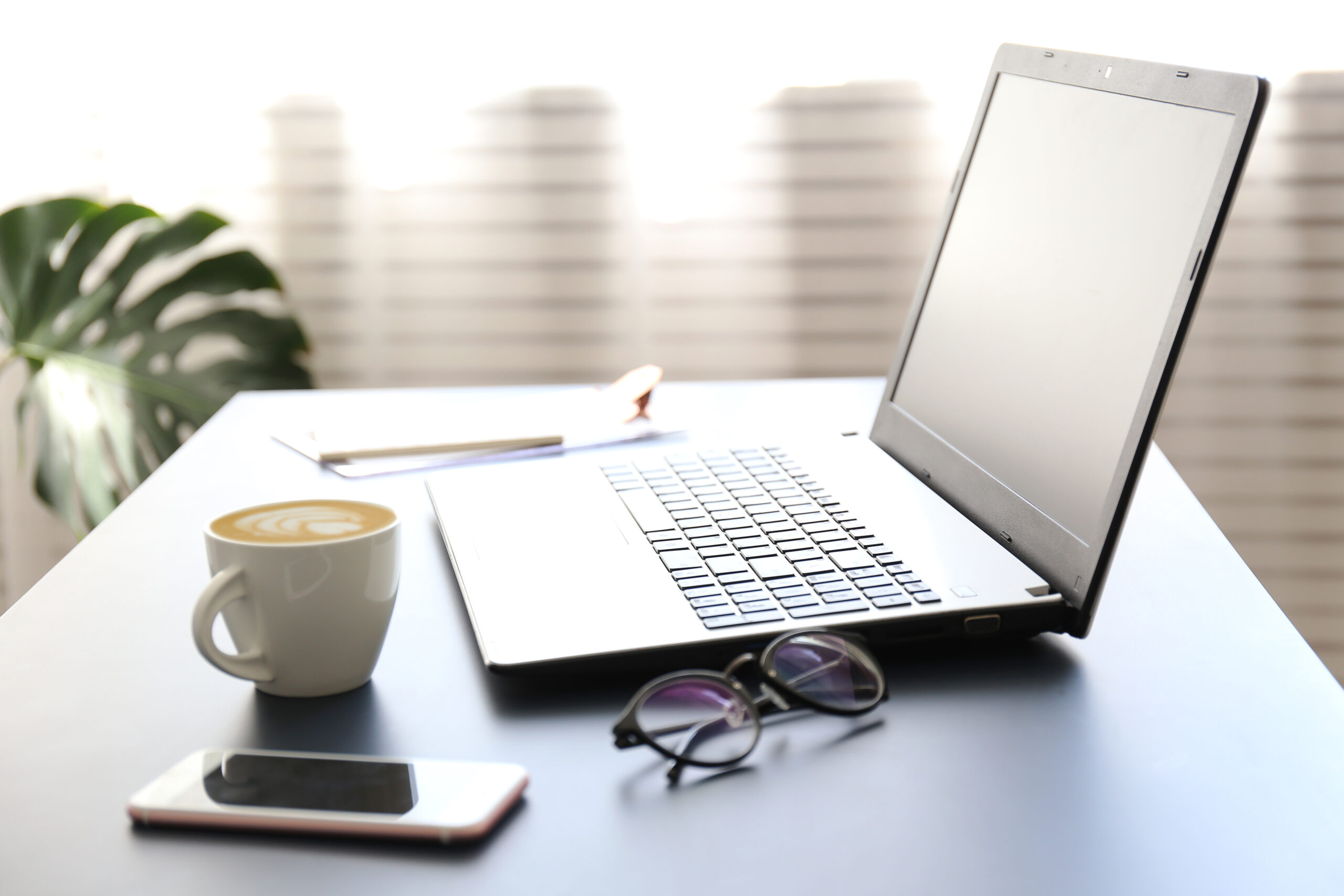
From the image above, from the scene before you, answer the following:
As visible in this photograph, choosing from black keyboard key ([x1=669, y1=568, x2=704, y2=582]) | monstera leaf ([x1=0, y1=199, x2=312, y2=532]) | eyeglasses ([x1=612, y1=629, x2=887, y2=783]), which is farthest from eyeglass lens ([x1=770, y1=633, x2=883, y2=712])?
monstera leaf ([x1=0, y1=199, x2=312, y2=532])

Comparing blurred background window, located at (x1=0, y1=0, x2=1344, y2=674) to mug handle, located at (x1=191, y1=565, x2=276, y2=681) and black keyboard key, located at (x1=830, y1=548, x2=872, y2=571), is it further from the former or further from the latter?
mug handle, located at (x1=191, y1=565, x2=276, y2=681)

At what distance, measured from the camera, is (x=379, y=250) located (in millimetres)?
1863

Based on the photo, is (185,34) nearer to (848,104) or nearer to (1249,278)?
(848,104)

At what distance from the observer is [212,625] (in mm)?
500

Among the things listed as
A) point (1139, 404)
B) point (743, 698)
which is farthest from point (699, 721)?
point (1139, 404)

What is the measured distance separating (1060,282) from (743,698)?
34 centimetres

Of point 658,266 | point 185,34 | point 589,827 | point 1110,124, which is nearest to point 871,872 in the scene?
point 589,827

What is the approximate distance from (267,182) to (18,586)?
839 mm

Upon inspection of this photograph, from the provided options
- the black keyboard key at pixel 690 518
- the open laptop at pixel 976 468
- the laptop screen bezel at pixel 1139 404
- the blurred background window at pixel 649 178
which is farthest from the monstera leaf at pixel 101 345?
the laptop screen bezel at pixel 1139 404

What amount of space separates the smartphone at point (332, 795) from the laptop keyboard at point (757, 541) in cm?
15

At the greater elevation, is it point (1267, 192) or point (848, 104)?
point (848, 104)

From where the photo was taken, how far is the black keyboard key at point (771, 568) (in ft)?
1.98

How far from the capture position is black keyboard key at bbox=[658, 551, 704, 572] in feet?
2.03

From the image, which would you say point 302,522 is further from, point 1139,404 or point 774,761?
point 1139,404
